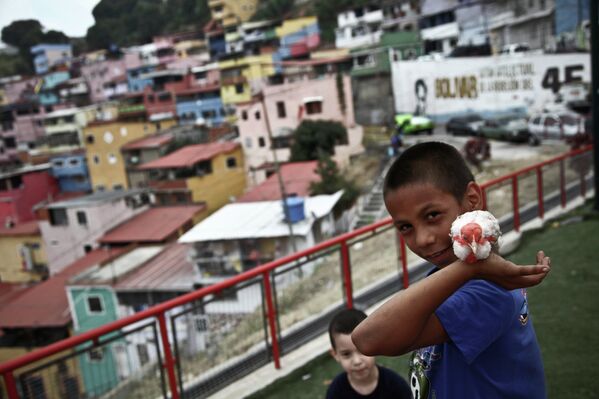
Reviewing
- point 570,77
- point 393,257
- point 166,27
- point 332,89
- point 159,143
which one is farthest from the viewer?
point 166,27

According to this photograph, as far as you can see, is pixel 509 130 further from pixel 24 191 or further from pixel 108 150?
pixel 24 191

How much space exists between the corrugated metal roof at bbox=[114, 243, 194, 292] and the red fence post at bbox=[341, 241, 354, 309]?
13.6m

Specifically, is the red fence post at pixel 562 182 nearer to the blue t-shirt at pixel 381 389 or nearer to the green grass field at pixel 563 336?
the green grass field at pixel 563 336

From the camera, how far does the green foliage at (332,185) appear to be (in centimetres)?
2108

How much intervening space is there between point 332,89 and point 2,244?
18.4 metres

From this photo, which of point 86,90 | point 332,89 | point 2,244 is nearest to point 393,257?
point 2,244

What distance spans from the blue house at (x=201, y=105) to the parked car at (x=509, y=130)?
69.1ft

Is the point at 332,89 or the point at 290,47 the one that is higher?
the point at 290,47

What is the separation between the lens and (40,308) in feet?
62.0

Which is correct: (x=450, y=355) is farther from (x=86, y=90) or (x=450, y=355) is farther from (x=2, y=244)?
(x=86, y=90)

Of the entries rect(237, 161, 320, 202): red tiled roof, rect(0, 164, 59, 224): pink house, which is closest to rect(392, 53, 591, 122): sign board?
rect(237, 161, 320, 202): red tiled roof

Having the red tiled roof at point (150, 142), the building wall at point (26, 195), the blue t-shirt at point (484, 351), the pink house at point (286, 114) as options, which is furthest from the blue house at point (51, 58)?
the blue t-shirt at point (484, 351)

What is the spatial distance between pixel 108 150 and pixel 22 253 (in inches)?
550

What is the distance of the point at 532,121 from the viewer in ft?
68.5
